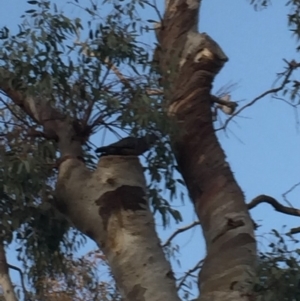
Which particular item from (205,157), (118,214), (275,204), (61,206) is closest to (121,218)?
(118,214)

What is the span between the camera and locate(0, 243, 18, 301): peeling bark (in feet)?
14.5

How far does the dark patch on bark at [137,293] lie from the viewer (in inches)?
153

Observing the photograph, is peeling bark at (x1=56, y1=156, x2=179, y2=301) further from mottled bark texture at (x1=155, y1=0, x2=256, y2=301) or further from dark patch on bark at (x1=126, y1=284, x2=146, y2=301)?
mottled bark texture at (x1=155, y1=0, x2=256, y2=301)

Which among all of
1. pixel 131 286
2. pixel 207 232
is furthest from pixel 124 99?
pixel 131 286

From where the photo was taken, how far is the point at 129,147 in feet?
14.6

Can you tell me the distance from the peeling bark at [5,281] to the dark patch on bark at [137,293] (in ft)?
2.49

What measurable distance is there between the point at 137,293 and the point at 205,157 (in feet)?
3.24

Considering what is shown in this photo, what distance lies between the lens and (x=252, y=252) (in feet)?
13.7

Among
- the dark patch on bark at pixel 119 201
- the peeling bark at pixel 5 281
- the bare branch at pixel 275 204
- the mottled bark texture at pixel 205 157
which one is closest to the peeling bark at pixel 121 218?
the dark patch on bark at pixel 119 201

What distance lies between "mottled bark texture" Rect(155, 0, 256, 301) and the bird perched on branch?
20cm

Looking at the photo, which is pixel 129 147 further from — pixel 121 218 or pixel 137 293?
pixel 137 293

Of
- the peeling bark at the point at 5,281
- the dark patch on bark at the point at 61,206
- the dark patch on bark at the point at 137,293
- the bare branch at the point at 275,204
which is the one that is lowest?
the dark patch on bark at the point at 137,293

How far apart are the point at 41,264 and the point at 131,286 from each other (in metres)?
1.36

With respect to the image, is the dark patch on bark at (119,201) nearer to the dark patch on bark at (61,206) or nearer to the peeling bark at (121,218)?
the peeling bark at (121,218)
